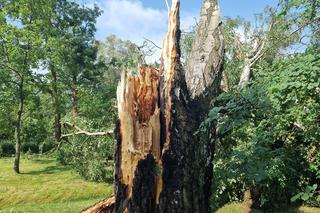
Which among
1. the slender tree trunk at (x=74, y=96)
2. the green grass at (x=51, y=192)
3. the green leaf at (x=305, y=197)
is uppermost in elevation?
the slender tree trunk at (x=74, y=96)

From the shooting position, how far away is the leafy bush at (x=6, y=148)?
3481cm

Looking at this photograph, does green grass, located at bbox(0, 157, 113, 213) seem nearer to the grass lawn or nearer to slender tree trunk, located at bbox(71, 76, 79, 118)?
the grass lawn

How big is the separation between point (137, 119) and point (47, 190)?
15070 millimetres

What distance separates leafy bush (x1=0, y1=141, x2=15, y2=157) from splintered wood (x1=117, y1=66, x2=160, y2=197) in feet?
106

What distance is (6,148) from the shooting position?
Answer: 3512cm

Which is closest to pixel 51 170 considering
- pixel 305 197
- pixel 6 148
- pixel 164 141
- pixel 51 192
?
pixel 51 192

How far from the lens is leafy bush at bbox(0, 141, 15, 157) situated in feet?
114

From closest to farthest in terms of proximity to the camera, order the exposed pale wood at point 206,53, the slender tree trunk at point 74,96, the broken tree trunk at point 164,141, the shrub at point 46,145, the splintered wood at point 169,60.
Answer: the broken tree trunk at point 164,141, the splintered wood at point 169,60, the exposed pale wood at point 206,53, the slender tree trunk at point 74,96, the shrub at point 46,145

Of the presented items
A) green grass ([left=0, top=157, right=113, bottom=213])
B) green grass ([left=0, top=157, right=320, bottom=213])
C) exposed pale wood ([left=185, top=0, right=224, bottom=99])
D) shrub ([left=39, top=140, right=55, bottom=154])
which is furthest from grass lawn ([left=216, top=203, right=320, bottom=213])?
shrub ([left=39, top=140, right=55, bottom=154])

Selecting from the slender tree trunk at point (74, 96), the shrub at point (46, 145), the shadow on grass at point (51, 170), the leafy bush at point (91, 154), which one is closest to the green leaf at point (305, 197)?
the leafy bush at point (91, 154)

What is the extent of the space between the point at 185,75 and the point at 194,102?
1.79 ft

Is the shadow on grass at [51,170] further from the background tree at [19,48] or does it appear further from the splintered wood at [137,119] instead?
the splintered wood at [137,119]

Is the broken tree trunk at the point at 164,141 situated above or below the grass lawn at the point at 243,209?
above

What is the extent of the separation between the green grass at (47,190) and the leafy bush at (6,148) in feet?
35.3
